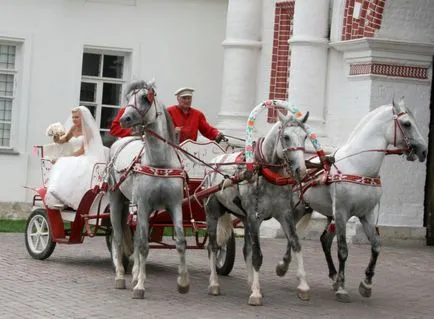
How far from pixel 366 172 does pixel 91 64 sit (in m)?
9.64

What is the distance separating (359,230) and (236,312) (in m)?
6.63

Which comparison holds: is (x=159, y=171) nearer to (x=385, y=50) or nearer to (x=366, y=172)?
(x=366, y=172)

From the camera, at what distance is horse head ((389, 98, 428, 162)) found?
1139 centimetres

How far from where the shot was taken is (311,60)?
57.0 ft

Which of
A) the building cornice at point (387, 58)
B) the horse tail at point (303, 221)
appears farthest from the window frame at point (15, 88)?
the horse tail at point (303, 221)

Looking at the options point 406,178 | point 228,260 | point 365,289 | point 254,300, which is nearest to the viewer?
point 254,300

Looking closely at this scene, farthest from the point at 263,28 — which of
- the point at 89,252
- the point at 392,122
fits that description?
the point at 392,122

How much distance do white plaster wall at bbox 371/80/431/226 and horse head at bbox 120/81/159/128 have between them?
6437 mm

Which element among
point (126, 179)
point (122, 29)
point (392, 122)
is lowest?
point (126, 179)

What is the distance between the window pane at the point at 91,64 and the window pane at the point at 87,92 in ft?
0.63

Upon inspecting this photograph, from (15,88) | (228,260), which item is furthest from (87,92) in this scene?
(228,260)

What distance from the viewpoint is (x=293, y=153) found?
34.7 ft

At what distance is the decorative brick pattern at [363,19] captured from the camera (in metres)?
16.8

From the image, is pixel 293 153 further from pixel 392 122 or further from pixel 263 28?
pixel 263 28
